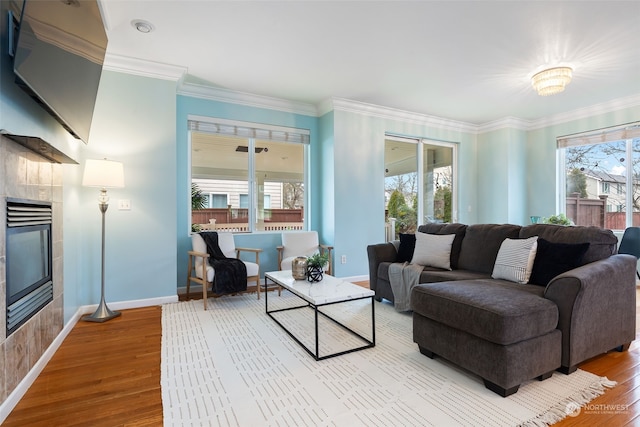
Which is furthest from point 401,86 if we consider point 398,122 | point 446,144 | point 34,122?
point 34,122

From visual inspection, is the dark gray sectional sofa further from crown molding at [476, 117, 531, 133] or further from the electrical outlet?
crown molding at [476, 117, 531, 133]

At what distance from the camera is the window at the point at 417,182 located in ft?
17.6

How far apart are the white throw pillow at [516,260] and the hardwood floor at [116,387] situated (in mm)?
680

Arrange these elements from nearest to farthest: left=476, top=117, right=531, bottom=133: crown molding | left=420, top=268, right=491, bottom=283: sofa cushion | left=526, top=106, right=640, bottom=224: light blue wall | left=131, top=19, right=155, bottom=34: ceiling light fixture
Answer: left=131, top=19, right=155, bottom=34: ceiling light fixture → left=420, top=268, right=491, bottom=283: sofa cushion → left=526, top=106, right=640, bottom=224: light blue wall → left=476, top=117, right=531, bottom=133: crown molding

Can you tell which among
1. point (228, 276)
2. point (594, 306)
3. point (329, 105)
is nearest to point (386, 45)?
point (329, 105)

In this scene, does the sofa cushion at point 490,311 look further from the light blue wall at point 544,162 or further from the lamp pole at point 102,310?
the light blue wall at point 544,162

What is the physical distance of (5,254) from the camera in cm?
170

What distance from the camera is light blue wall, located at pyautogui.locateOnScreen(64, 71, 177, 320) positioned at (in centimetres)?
327

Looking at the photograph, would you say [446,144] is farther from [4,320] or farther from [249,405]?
[4,320]

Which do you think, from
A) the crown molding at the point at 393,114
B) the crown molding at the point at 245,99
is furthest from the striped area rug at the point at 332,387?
the crown molding at the point at 393,114

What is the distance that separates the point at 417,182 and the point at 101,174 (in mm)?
4509

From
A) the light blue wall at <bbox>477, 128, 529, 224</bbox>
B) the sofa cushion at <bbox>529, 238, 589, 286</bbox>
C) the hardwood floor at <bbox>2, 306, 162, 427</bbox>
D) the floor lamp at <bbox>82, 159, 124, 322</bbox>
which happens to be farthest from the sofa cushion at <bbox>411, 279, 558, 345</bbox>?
the light blue wall at <bbox>477, 128, 529, 224</bbox>

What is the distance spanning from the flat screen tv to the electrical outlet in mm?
975

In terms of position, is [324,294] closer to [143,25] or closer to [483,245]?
[483,245]
